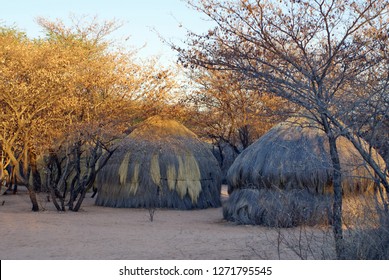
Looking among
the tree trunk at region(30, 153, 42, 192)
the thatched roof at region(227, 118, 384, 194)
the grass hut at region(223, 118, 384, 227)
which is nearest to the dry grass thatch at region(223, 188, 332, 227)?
the grass hut at region(223, 118, 384, 227)

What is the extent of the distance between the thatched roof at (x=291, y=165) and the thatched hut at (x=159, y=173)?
11.4 feet

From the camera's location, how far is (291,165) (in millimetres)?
12766

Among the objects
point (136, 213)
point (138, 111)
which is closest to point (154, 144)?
point (138, 111)

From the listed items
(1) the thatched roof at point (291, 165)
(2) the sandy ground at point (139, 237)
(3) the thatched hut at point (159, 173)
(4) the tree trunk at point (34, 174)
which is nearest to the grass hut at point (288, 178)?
(1) the thatched roof at point (291, 165)

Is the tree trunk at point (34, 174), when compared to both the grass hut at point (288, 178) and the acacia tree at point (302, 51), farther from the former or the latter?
the acacia tree at point (302, 51)

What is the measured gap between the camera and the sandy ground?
8031mm

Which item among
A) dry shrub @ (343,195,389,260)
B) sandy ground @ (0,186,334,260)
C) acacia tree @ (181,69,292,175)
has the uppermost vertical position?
acacia tree @ (181,69,292,175)

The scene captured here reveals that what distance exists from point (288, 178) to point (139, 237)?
13.5ft

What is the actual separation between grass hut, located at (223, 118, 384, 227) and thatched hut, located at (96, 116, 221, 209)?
356cm

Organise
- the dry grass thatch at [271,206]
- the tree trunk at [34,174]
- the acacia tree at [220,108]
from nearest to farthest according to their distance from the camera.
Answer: the dry grass thatch at [271,206], the tree trunk at [34,174], the acacia tree at [220,108]

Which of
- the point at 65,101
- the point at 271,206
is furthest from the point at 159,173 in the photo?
the point at 271,206

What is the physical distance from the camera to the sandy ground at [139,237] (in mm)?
8031

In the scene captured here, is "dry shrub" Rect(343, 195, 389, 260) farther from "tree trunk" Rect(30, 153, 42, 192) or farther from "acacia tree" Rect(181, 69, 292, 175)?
"tree trunk" Rect(30, 153, 42, 192)

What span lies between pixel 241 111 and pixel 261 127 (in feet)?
8.10
